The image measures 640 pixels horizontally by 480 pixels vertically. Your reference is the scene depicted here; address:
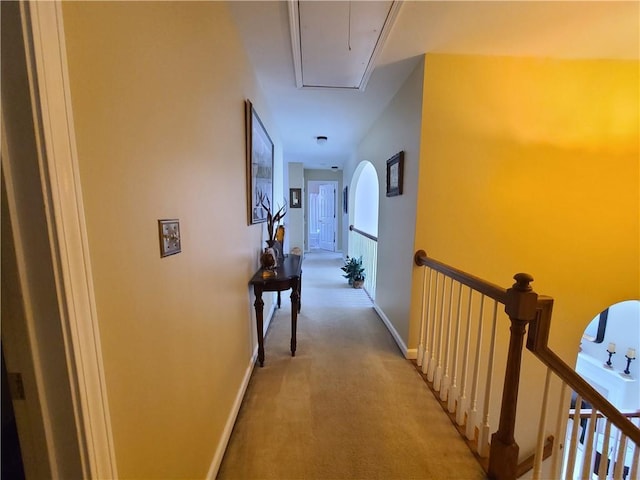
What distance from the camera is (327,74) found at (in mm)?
2107

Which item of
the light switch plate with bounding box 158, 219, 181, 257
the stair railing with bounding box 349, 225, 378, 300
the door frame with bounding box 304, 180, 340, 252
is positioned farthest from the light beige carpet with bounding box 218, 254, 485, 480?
the door frame with bounding box 304, 180, 340, 252

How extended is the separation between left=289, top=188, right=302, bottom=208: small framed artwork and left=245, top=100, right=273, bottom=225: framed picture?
3770mm

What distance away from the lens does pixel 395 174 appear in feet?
8.43

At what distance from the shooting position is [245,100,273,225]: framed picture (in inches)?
75.9

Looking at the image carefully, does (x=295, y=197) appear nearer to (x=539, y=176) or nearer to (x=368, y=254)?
(x=368, y=254)

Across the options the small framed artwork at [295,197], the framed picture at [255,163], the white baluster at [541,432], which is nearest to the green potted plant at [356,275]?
the framed picture at [255,163]

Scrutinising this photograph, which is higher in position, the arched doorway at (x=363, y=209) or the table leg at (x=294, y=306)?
the arched doorway at (x=363, y=209)

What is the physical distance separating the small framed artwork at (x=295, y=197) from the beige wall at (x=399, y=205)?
331cm

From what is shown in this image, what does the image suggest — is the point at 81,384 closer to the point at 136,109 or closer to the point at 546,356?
the point at 136,109

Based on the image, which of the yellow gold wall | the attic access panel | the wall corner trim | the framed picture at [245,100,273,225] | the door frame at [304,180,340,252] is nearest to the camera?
the wall corner trim

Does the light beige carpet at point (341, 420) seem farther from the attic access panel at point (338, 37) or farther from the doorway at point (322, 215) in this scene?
the doorway at point (322, 215)

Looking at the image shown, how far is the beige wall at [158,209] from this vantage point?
24.0 inches

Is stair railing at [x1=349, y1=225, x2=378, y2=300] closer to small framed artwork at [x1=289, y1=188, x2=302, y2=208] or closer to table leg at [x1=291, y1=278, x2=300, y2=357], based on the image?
table leg at [x1=291, y1=278, x2=300, y2=357]

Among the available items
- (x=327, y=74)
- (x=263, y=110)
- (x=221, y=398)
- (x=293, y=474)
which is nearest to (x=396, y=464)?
(x=293, y=474)
